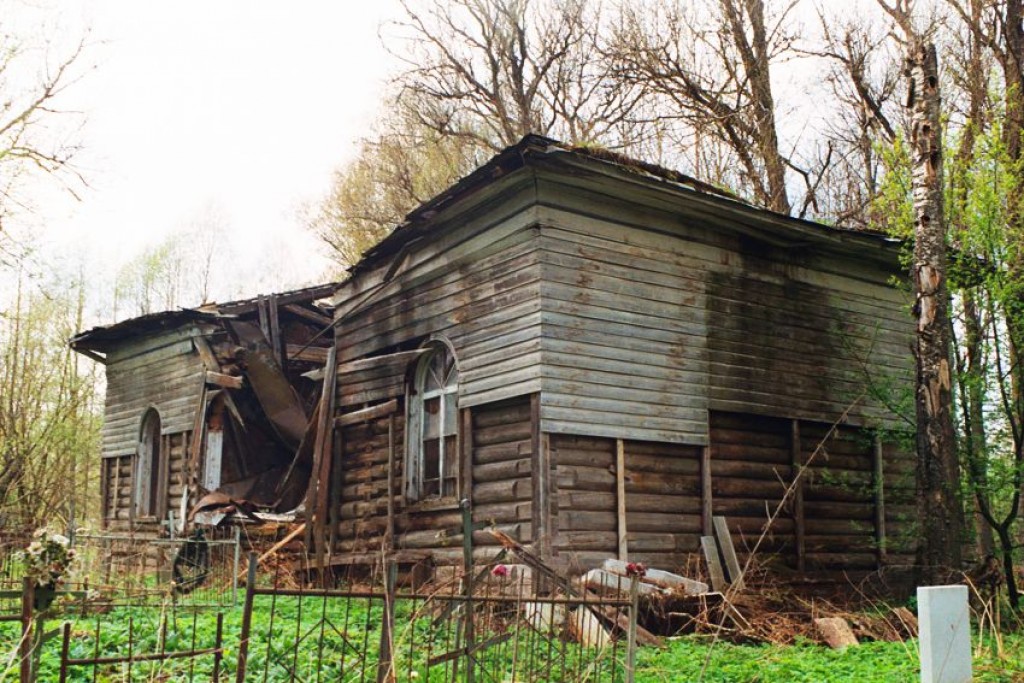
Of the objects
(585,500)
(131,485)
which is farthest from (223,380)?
(585,500)

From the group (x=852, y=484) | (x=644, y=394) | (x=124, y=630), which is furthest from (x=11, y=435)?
(x=852, y=484)

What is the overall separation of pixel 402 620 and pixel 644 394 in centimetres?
367

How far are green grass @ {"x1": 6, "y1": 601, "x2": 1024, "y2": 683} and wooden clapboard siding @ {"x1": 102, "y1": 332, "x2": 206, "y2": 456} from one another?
8.98m

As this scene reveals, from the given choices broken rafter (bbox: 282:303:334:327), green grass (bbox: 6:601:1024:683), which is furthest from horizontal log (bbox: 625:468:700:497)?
broken rafter (bbox: 282:303:334:327)

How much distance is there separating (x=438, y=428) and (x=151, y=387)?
30.6ft

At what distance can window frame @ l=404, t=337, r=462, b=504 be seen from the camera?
12.6 m

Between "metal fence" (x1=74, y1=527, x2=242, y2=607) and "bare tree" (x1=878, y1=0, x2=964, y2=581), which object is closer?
"bare tree" (x1=878, y1=0, x2=964, y2=581)

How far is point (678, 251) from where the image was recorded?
12438 millimetres

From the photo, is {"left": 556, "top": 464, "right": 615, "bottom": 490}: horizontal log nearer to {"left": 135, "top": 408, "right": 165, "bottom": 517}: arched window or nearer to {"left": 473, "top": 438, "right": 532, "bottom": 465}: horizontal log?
{"left": 473, "top": 438, "right": 532, "bottom": 465}: horizontal log

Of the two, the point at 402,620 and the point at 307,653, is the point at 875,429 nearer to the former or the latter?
the point at 402,620

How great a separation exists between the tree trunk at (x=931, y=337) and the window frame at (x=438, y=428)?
516cm

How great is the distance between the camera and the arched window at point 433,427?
502 inches

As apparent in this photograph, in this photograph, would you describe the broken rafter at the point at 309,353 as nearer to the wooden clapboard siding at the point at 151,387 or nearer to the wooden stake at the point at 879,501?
the wooden clapboard siding at the point at 151,387

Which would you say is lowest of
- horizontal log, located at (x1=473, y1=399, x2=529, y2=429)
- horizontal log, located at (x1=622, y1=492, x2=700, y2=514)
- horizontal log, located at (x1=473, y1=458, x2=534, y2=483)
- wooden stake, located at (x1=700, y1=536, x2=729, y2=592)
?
wooden stake, located at (x1=700, y1=536, x2=729, y2=592)
